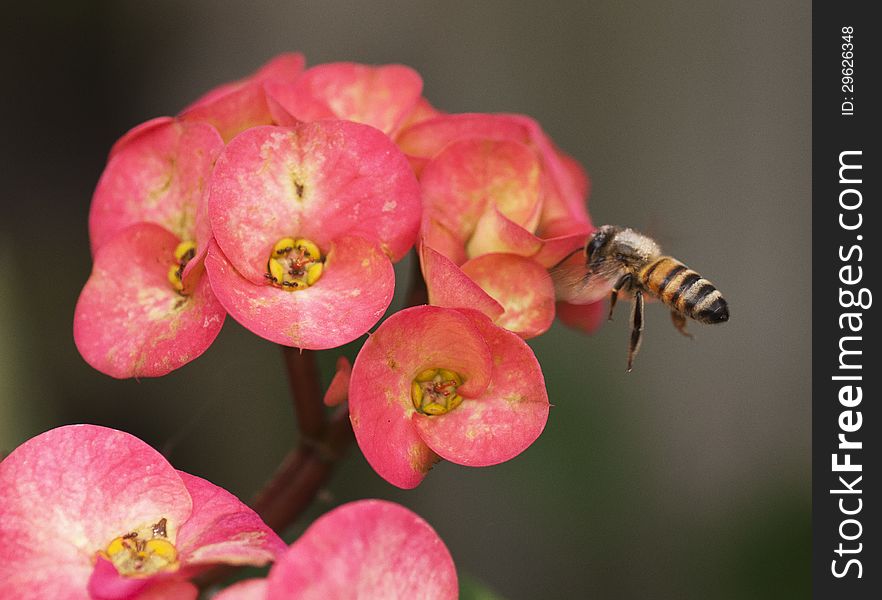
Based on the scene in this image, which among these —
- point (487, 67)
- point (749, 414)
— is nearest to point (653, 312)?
point (749, 414)

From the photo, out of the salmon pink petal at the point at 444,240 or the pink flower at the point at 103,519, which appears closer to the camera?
the pink flower at the point at 103,519

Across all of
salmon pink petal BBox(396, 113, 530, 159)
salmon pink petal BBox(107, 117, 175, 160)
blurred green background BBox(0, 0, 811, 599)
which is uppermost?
salmon pink petal BBox(107, 117, 175, 160)

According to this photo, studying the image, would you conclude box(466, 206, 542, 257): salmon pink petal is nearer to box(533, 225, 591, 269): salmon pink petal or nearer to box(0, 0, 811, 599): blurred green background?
box(533, 225, 591, 269): salmon pink petal

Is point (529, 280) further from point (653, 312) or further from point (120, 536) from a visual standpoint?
point (653, 312)

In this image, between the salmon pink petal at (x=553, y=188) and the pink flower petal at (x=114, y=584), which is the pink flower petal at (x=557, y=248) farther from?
the pink flower petal at (x=114, y=584)

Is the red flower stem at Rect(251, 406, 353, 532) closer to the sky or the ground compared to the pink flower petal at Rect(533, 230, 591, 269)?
closer to the ground
